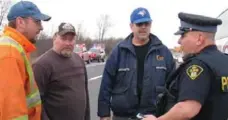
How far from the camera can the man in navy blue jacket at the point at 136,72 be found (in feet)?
16.3

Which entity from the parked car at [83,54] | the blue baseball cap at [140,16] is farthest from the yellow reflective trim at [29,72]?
the parked car at [83,54]

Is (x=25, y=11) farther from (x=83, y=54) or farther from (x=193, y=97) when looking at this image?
(x=83, y=54)

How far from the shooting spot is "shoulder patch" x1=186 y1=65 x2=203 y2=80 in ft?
11.1

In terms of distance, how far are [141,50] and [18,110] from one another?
1.99 meters

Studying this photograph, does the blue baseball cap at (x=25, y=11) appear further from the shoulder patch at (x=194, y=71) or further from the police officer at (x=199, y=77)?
the shoulder patch at (x=194, y=71)

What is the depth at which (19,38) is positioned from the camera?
387cm

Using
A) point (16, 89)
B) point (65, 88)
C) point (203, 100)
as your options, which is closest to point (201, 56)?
point (203, 100)

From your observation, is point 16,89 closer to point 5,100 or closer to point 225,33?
point 5,100

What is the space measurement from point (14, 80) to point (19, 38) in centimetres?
52

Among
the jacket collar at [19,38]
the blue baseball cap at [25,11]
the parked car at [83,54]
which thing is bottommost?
the parked car at [83,54]

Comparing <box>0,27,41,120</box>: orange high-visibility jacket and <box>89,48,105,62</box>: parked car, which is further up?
<box>0,27,41,120</box>: orange high-visibility jacket

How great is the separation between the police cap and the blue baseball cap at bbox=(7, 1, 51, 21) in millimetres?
1317

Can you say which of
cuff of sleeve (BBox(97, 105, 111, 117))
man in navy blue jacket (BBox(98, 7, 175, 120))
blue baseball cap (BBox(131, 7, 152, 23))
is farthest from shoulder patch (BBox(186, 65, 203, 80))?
cuff of sleeve (BBox(97, 105, 111, 117))

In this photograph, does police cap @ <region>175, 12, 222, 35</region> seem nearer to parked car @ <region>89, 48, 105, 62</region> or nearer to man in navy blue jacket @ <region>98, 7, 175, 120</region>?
man in navy blue jacket @ <region>98, 7, 175, 120</region>
